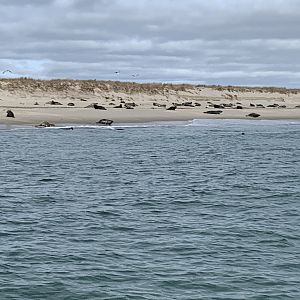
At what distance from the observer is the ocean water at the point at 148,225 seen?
31.8ft

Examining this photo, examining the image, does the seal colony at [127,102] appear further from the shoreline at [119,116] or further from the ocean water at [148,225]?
the ocean water at [148,225]

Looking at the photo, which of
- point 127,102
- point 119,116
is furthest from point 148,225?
point 127,102

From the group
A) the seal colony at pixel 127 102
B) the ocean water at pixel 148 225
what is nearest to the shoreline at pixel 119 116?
the seal colony at pixel 127 102

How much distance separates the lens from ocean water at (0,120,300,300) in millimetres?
9688

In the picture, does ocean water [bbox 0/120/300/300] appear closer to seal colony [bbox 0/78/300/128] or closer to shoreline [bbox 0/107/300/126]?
shoreline [bbox 0/107/300/126]

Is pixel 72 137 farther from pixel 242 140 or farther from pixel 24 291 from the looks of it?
pixel 24 291

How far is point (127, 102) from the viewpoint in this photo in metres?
63.9

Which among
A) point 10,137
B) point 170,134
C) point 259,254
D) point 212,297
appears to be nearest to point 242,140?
point 170,134

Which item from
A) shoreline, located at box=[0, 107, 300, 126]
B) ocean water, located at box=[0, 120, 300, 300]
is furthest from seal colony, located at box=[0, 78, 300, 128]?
ocean water, located at box=[0, 120, 300, 300]

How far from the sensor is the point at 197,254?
36.9 feet

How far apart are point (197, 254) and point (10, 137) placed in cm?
2248

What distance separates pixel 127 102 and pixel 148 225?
167ft

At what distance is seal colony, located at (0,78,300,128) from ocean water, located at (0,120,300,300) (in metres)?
17.5

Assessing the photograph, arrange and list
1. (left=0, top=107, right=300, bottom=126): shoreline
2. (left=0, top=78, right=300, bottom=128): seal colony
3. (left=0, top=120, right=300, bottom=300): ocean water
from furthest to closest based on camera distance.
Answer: (left=0, top=78, right=300, bottom=128): seal colony, (left=0, top=107, right=300, bottom=126): shoreline, (left=0, top=120, right=300, bottom=300): ocean water
